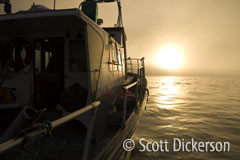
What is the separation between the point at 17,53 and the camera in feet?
18.7

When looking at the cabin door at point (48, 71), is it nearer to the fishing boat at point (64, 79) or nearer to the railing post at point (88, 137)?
the fishing boat at point (64, 79)

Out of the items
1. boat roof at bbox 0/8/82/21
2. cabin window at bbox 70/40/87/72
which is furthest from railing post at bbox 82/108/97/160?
cabin window at bbox 70/40/87/72

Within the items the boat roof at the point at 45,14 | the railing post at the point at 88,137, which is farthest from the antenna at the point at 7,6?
the railing post at the point at 88,137

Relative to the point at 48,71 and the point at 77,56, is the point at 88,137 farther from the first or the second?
the point at 48,71

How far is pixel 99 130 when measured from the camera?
3492 mm

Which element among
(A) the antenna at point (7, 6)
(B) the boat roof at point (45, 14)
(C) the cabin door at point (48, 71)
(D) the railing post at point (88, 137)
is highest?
(A) the antenna at point (7, 6)

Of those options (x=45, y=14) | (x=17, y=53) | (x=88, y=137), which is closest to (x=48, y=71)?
(x=17, y=53)

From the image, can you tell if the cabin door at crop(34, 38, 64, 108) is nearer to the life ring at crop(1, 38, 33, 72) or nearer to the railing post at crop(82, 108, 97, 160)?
the life ring at crop(1, 38, 33, 72)

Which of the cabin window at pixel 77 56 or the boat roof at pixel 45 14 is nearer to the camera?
the boat roof at pixel 45 14

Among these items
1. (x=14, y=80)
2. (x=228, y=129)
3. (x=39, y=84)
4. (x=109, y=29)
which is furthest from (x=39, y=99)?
(x=228, y=129)

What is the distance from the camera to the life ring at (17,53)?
220 inches

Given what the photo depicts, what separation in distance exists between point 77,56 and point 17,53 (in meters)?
2.45

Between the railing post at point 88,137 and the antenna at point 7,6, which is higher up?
the antenna at point 7,6

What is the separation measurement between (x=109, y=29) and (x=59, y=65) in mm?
5504
